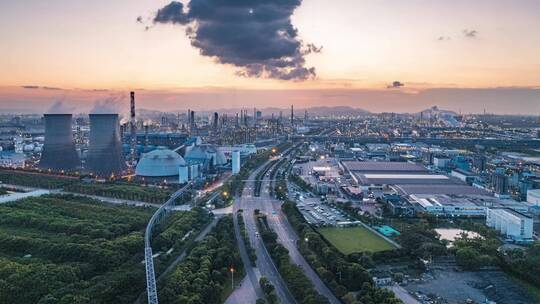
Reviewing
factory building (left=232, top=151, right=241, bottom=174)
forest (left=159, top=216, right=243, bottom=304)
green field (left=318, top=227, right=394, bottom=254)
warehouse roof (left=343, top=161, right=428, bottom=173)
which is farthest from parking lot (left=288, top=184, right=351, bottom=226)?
warehouse roof (left=343, top=161, right=428, bottom=173)

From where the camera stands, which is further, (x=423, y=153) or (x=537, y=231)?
(x=423, y=153)

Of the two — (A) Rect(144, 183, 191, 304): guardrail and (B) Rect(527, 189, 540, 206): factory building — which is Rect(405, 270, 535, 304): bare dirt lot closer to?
Result: (A) Rect(144, 183, 191, 304): guardrail

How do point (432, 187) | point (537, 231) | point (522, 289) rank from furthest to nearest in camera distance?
point (432, 187), point (537, 231), point (522, 289)

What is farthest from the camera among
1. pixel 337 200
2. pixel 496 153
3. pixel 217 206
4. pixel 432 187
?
pixel 496 153

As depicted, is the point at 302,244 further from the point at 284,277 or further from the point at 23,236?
the point at 23,236

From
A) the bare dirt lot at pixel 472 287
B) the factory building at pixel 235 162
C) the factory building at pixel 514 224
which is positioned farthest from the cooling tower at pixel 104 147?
the factory building at pixel 514 224

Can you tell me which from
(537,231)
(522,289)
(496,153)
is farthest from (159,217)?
(496,153)

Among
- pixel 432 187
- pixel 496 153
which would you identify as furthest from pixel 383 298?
pixel 496 153

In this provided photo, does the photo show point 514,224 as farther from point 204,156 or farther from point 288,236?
point 204,156
